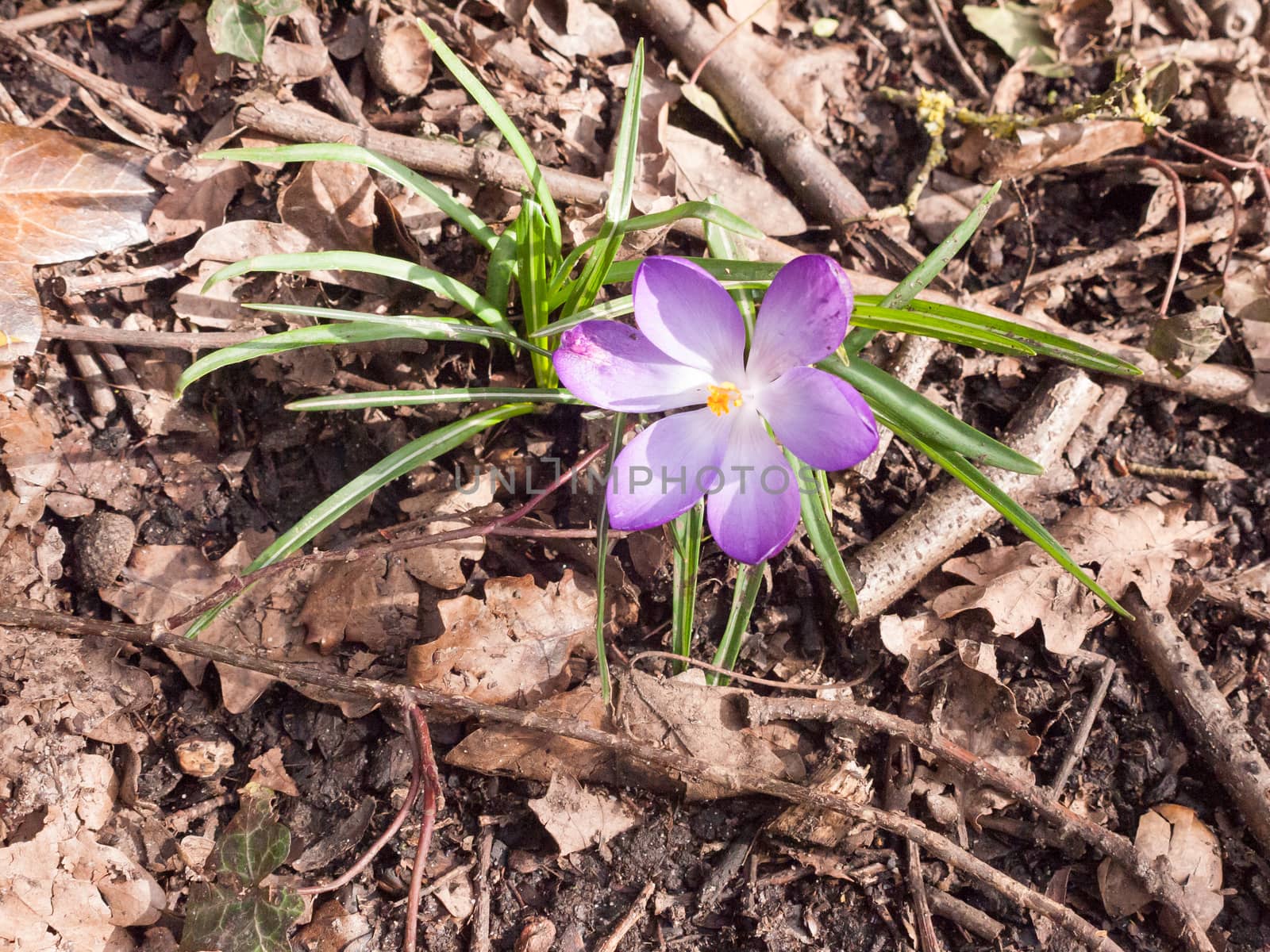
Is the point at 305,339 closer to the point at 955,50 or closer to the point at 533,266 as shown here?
the point at 533,266

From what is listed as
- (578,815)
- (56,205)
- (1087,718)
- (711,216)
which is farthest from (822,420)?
(56,205)

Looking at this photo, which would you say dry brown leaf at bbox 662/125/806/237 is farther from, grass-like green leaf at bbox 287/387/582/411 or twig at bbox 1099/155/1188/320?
twig at bbox 1099/155/1188/320

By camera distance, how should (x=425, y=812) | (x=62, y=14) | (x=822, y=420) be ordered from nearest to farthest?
(x=822, y=420) → (x=425, y=812) → (x=62, y=14)

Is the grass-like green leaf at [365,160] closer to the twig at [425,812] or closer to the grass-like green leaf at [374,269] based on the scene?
the grass-like green leaf at [374,269]

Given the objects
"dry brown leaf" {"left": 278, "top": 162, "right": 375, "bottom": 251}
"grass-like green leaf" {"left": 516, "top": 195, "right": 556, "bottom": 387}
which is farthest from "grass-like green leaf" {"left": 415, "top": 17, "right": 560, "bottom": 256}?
"dry brown leaf" {"left": 278, "top": 162, "right": 375, "bottom": 251}

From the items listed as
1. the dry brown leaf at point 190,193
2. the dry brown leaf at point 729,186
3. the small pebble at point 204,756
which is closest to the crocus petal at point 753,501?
the dry brown leaf at point 729,186

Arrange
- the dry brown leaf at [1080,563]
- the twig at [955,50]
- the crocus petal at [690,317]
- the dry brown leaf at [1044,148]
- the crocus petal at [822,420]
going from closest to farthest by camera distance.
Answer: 1. the crocus petal at [822,420]
2. the crocus petal at [690,317]
3. the dry brown leaf at [1080,563]
4. the dry brown leaf at [1044,148]
5. the twig at [955,50]
